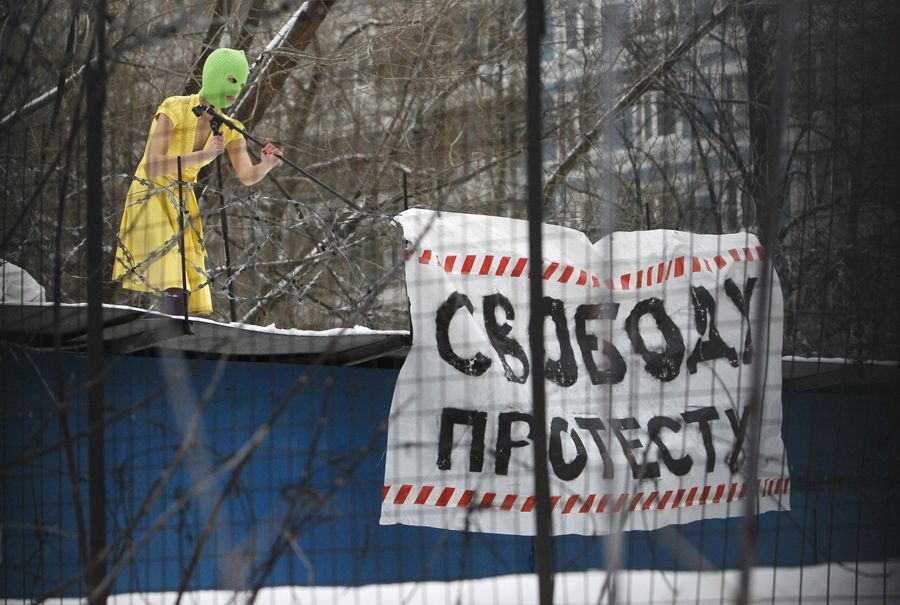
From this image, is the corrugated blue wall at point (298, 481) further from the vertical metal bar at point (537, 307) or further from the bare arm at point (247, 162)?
the vertical metal bar at point (537, 307)

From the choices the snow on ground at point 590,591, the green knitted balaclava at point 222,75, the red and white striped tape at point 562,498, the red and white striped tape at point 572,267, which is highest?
the green knitted balaclava at point 222,75

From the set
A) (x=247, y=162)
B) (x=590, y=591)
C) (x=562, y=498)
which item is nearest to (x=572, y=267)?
(x=562, y=498)

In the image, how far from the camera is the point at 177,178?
483 centimetres

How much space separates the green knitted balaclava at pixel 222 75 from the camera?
4836mm

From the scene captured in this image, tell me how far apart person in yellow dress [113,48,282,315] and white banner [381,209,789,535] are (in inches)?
40.0

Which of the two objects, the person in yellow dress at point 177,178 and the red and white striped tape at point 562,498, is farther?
the person in yellow dress at point 177,178

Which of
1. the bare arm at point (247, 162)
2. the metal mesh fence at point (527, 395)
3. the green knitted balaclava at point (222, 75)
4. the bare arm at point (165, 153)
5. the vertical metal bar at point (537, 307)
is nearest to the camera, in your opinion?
the vertical metal bar at point (537, 307)

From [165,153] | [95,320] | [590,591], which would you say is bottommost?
[590,591]

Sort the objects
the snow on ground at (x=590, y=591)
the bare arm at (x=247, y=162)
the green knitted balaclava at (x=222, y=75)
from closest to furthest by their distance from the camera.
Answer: the snow on ground at (x=590, y=591)
the green knitted balaclava at (x=222, y=75)
the bare arm at (x=247, y=162)

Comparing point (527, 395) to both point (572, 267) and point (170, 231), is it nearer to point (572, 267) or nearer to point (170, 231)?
point (572, 267)

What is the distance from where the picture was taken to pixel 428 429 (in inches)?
171

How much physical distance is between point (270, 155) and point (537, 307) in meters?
3.10

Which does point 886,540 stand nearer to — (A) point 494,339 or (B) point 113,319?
(A) point 494,339

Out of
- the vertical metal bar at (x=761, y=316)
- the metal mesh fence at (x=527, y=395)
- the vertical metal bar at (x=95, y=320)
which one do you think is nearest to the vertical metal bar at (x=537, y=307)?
the vertical metal bar at (x=761, y=316)
